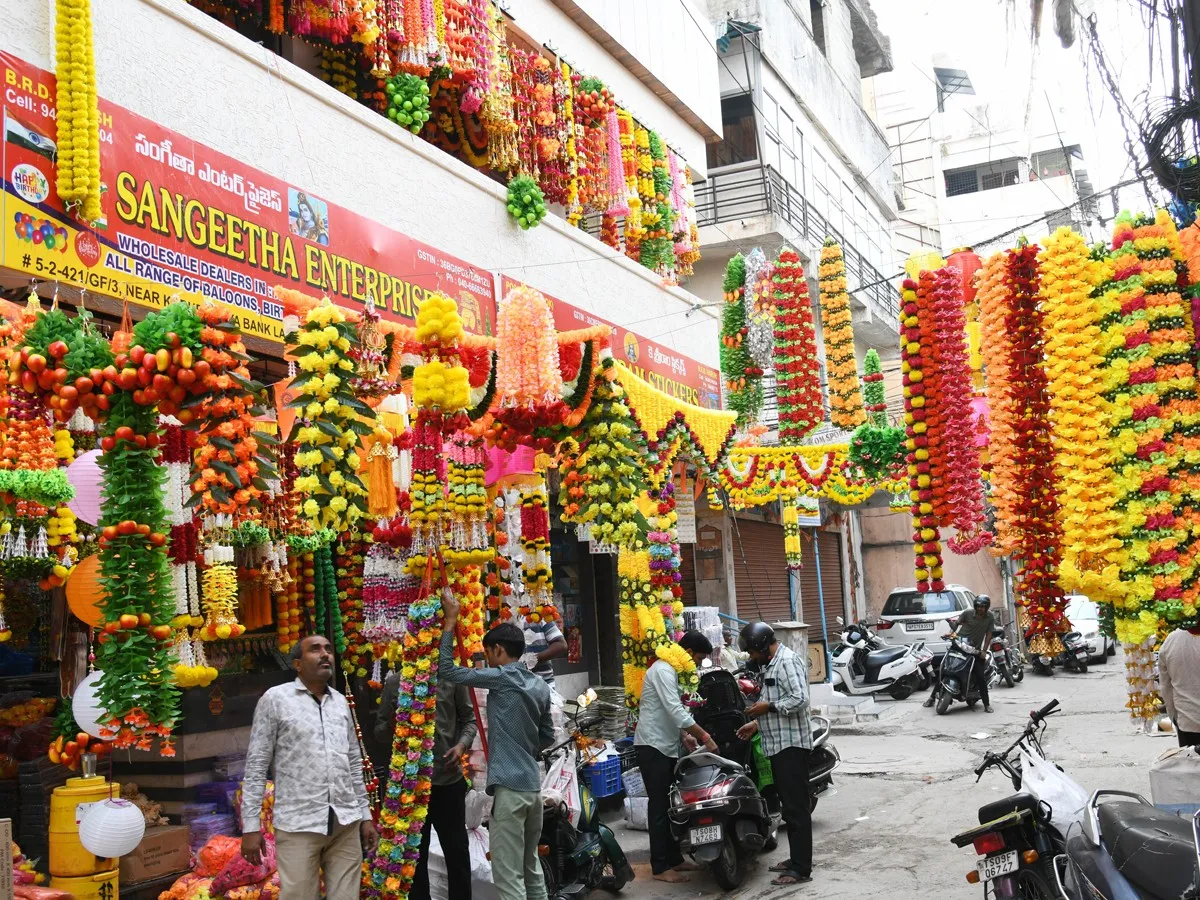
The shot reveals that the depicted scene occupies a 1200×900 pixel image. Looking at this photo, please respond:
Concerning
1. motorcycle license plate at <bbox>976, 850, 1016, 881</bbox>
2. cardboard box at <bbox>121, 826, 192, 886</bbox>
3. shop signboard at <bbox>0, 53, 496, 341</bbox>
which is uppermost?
shop signboard at <bbox>0, 53, 496, 341</bbox>

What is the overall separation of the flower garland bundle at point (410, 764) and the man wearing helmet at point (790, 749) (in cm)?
275

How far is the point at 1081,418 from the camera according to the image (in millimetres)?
5621

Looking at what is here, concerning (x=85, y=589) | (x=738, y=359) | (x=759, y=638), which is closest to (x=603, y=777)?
(x=759, y=638)

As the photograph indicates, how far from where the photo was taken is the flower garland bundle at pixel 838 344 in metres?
17.3

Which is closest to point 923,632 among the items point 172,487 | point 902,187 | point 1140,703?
point 1140,703

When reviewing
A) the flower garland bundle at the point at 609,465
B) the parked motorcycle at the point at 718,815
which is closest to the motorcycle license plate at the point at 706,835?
the parked motorcycle at the point at 718,815

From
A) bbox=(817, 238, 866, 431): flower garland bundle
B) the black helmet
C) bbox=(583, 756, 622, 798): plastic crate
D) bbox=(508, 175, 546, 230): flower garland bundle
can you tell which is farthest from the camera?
bbox=(817, 238, 866, 431): flower garland bundle

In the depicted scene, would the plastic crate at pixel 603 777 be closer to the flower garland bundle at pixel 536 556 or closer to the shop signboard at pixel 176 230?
the flower garland bundle at pixel 536 556

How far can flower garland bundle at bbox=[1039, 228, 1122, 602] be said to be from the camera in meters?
5.45

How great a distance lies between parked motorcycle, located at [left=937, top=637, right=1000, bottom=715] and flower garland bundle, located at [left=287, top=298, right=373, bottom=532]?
11760 millimetres

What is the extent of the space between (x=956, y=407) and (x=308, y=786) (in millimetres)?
5325

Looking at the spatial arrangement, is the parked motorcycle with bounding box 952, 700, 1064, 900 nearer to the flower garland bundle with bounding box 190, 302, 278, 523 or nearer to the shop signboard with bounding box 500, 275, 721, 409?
the flower garland bundle with bounding box 190, 302, 278, 523

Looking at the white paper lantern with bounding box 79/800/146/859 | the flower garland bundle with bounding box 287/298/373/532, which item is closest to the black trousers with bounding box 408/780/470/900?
the white paper lantern with bounding box 79/800/146/859

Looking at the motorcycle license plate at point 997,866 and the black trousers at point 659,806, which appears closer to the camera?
the motorcycle license plate at point 997,866
